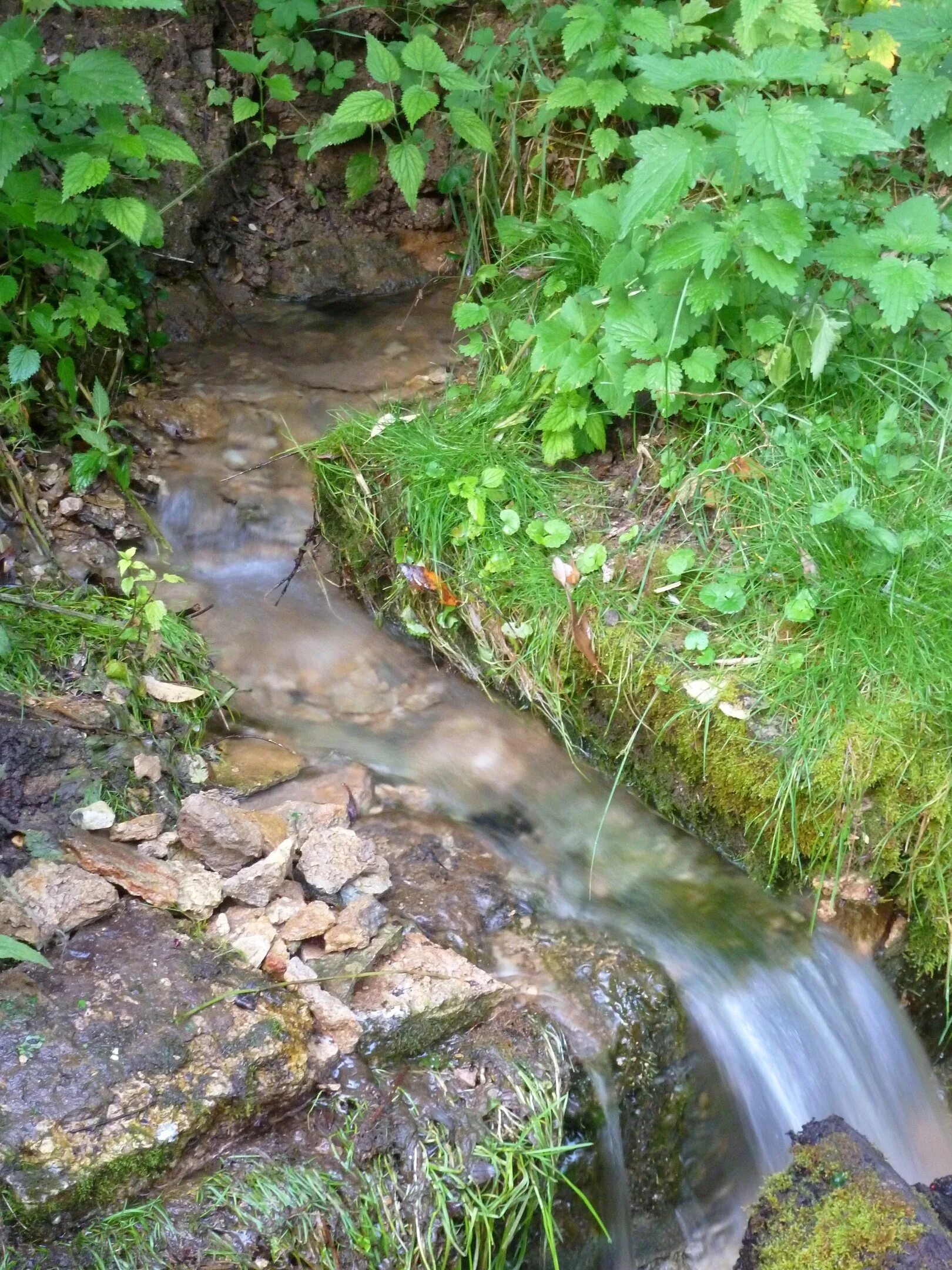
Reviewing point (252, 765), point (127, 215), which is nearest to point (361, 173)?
point (127, 215)

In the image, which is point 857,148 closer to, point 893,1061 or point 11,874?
point 893,1061

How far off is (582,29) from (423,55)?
2.35ft

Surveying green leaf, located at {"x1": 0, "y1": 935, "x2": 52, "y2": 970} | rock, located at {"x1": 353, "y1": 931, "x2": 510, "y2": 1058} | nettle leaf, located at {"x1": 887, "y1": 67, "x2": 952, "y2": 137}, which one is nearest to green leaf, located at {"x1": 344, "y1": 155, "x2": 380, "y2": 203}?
nettle leaf, located at {"x1": 887, "y1": 67, "x2": 952, "y2": 137}

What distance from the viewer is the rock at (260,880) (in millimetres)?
2367

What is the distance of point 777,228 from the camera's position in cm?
248

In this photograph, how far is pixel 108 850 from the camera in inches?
93.4

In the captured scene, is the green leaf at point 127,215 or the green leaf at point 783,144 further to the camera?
the green leaf at point 127,215

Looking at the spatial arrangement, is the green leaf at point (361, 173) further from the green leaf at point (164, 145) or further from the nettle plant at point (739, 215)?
the green leaf at point (164, 145)

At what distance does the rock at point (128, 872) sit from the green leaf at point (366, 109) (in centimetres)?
251

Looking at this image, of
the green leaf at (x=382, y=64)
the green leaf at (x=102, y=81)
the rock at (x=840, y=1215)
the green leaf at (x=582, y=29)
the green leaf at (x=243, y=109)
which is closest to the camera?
the rock at (x=840, y=1215)

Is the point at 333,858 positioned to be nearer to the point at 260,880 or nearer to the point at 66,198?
the point at 260,880

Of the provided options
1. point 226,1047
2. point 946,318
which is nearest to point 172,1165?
point 226,1047

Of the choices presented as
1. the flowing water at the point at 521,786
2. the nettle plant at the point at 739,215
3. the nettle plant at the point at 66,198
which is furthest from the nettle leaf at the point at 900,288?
the nettle plant at the point at 66,198

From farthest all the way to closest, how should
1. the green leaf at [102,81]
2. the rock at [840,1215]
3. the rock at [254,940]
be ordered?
the green leaf at [102,81]
the rock at [254,940]
the rock at [840,1215]
